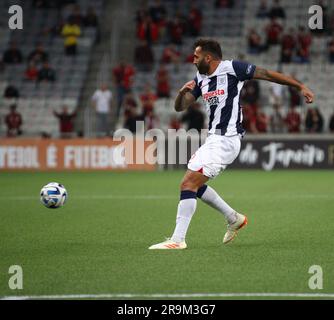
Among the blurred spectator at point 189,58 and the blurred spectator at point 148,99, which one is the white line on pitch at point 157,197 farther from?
the blurred spectator at point 189,58

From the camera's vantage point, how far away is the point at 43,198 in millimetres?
12023

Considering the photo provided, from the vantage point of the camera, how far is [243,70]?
1014 centimetres

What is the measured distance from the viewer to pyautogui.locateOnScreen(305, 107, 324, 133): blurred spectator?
86.5 ft

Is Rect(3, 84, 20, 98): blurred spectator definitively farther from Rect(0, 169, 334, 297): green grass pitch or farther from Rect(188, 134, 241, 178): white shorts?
Rect(188, 134, 241, 178): white shorts

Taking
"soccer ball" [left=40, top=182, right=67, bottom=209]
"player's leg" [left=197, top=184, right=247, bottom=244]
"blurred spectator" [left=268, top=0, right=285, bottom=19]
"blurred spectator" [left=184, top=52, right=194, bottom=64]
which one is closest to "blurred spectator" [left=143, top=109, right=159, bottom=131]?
"blurred spectator" [left=184, top=52, right=194, bottom=64]

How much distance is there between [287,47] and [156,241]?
19.5 meters

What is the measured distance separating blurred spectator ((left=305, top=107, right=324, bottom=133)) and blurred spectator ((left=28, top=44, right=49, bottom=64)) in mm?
9748

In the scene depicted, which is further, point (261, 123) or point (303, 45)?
point (303, 45)

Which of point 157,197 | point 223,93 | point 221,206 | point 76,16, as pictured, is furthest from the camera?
point 76,16

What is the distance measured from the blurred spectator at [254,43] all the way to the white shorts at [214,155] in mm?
20166

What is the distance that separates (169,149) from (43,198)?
14.1 metres

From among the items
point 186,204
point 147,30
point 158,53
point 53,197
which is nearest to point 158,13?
point 147,30

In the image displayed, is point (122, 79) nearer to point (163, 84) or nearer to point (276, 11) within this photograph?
point (163, 84)

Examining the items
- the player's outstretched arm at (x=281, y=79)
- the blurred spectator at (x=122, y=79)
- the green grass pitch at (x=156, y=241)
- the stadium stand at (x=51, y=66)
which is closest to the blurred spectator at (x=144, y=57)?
the blurred spectator at (x=122, y=79)
